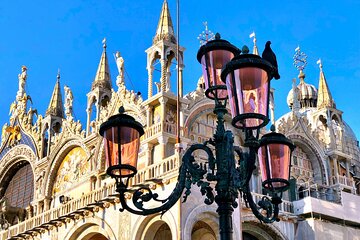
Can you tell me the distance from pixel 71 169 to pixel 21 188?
585 centimetres

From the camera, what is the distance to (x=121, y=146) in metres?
7.43

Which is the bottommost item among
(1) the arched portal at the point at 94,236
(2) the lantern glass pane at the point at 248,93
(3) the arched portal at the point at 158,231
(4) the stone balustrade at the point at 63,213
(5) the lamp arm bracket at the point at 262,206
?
(5) the lamp arm bracket at the point at 262,206

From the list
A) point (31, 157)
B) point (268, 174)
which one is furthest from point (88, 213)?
point (268, 174)

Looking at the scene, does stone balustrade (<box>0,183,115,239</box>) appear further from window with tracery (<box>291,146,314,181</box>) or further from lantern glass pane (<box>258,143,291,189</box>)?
lantern glass pane (<box>258,143,291,189</box>)

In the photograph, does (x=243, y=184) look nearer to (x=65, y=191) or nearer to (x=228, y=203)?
(x=228, y=203)

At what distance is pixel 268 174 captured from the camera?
7926 millimetres

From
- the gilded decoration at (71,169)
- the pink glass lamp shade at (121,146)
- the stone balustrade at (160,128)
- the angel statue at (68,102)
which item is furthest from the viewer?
the angel statue at (68,102)

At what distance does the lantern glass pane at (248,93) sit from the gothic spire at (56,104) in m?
25.1

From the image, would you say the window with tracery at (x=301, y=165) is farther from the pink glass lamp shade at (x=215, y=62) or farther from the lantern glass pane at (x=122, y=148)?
the lantern glass pane at (x=122, y=148)


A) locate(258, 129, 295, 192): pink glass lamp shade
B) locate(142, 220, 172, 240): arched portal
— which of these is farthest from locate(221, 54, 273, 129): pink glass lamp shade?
locate(142, 220, 172, 240): arched portal

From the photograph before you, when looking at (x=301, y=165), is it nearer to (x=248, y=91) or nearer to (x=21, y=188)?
(x=21, y=188)

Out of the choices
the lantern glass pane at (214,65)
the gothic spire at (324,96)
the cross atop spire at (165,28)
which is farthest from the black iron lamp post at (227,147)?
the gothic spire at (324,96)

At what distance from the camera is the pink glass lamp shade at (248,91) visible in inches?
272

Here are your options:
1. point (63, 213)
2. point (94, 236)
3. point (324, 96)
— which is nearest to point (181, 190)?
point (94, 236)
